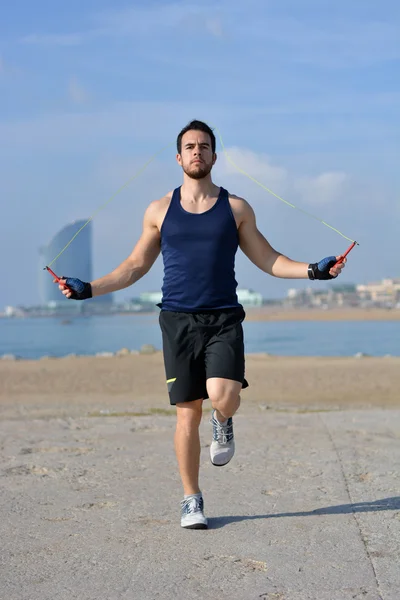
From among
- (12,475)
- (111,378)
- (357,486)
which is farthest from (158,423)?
(111,378)

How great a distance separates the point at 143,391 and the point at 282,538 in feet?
38.0

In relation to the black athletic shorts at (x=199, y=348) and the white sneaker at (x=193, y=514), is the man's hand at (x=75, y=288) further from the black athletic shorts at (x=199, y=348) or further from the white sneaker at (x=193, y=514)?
the white sneaker at (x=193, y=514)

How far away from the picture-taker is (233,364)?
465 centimetres

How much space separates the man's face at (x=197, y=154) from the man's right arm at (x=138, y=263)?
291 mm

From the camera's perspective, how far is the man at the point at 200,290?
4.69 meters

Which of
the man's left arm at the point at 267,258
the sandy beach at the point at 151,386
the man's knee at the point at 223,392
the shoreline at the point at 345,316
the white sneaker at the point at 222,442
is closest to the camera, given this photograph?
the man's knee at the point at 223,392

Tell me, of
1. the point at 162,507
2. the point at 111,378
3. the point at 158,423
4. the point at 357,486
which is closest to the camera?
the point at 162,507

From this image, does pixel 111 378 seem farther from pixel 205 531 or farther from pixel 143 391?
pixel 205 531

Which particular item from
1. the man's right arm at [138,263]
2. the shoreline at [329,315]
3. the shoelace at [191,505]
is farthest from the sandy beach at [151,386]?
the shoreline at [329,315]

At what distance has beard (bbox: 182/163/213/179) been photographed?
4781 mm

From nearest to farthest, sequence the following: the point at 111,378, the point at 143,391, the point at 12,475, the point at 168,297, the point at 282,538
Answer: the point at 282,538
the point at 168,297
the point at 12,475
the point at 143,391
the point at 111,378

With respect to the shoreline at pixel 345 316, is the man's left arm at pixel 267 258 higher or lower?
higher

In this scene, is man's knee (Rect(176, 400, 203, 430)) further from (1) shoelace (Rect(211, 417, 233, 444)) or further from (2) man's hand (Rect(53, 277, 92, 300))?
(2) man's hand (Rect(53, 277, 92, 300))

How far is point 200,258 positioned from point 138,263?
53 cm
